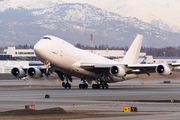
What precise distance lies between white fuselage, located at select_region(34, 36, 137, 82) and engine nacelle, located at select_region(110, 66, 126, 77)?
3736 mm

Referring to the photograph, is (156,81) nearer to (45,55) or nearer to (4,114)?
(45,55)

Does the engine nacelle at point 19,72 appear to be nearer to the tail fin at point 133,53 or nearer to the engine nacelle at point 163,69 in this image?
the tail fin at point 133,53

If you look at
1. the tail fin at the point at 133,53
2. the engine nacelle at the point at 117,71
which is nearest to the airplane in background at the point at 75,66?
the engine nacelle at the point at 117,71

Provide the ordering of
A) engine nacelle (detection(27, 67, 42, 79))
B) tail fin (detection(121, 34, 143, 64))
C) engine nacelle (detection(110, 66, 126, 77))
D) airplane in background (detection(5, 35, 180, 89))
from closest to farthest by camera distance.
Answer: airplane in background (detection(5, 35, 180, 89)) < engine nacelle (detection(110, 66, 126, 77)) < engine nacelle (detection(27, 67, 42, 79)) < tail fin (detection(121, 34, 143, 64))

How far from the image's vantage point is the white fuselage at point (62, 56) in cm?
5309

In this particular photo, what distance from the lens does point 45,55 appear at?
174 ft

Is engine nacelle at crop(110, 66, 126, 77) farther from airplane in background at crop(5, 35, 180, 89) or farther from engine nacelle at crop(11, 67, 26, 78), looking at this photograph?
engine nacelle at crop(11, 67, 26, 78)

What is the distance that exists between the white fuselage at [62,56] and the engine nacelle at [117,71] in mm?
3736

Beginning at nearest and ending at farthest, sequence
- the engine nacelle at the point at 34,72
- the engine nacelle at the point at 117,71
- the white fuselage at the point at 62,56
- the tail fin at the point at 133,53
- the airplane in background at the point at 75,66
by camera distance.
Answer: the white fuselage at the point at 62,56 < the airplane in background at the point at 75,66 < the engine nacelle at the point at 117,71 < the engine nacelle at the point at 34,72 < the tail fin at the point at 133,53

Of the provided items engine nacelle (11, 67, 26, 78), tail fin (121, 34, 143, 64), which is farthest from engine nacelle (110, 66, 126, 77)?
engine nacelle (11, 67, 26, 78)

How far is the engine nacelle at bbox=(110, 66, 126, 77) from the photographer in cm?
5631

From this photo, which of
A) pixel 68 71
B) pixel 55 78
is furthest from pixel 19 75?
pixel 55 78

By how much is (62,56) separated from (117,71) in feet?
26.6

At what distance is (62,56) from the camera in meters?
55.0
